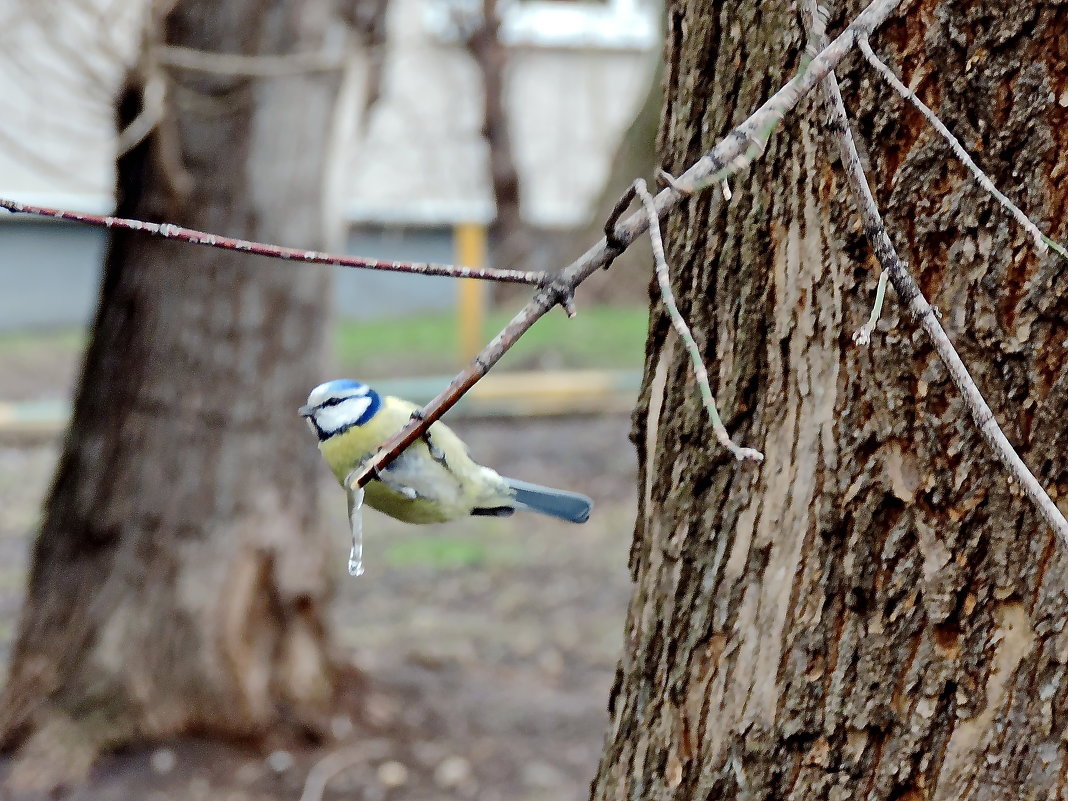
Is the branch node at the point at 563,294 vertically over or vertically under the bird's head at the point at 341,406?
over

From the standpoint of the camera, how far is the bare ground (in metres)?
3.31

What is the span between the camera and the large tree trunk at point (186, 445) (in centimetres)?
320

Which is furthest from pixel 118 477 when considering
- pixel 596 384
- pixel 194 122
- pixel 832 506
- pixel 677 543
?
pixel 596 384

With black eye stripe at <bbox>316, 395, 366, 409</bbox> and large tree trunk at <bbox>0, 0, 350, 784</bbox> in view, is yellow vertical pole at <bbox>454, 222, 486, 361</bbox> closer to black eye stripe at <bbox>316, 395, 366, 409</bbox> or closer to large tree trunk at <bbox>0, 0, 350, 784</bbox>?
large tree trunk at <bbox>0, 0, 350, 784</bbox>

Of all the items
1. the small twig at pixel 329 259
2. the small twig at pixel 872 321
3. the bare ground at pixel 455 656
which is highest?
the small twig at pixel 329 259

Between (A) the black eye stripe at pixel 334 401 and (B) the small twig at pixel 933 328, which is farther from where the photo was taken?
(A) the black eye stripe at pixel 334 401

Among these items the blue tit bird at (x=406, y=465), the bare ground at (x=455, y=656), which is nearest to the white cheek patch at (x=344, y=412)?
the blue tit bird at (x=406, y=465)

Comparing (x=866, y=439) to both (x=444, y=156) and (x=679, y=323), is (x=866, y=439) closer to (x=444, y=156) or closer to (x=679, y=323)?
(x=679, y=323)

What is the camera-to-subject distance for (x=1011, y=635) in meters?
1.17

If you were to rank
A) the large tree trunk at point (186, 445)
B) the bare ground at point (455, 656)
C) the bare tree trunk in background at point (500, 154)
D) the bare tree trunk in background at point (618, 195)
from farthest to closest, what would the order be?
the bare tree trunk in background at point (500, 154) → the bare tree trunk in background at point (618, 195) → the bare ground at point (455, 656) → the large tree trunk at point (186, 445)

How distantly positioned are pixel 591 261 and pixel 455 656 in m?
3.63

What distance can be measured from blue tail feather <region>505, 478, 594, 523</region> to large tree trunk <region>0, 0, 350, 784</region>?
2138 millimetres

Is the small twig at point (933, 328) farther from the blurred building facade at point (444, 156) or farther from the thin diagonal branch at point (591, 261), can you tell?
the blurred building facade at point (444, 156)

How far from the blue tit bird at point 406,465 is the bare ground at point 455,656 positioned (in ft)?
7.49
